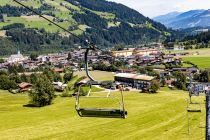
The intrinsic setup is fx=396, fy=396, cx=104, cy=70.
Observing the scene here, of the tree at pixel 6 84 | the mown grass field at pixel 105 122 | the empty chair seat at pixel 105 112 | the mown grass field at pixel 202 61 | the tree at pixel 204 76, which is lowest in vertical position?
the mown grass field at pixel 105 122

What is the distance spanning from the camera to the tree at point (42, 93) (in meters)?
69.2

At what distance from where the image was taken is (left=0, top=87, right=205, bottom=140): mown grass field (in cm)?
4756

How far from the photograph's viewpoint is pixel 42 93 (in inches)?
2800

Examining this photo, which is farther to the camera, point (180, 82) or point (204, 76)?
point (204, 76)

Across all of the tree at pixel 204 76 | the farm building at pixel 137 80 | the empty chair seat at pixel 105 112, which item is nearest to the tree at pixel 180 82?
the tree at pixel 204 76

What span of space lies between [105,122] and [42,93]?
20173mm

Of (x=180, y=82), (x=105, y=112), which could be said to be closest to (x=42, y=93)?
(x=180, y=82)

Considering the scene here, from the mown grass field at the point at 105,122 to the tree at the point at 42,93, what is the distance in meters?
1.78

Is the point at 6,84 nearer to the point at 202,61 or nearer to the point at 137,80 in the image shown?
the point at 137,80

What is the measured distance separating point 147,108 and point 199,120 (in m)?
12.9

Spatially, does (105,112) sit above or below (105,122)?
above

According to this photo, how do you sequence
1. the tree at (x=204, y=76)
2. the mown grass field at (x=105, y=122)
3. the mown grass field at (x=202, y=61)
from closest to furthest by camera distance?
the mown grass field at (x=105, y=122)
the tree at (x=204, y=76)
the mown grass field at (x=202, y=61)

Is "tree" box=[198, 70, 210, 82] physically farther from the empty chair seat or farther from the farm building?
the empty chair seat

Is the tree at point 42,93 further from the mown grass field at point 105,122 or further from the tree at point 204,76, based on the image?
the tree at point 204,76
